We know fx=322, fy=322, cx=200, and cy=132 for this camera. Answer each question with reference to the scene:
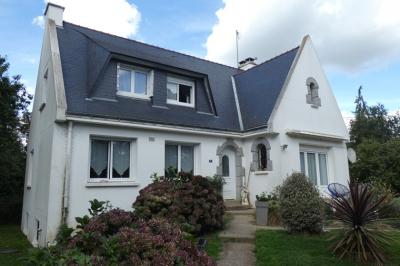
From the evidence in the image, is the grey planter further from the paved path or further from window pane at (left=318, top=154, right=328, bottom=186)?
window pane at (left=318, top=154, right=328, bottom=186)

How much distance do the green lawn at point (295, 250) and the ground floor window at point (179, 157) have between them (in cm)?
476

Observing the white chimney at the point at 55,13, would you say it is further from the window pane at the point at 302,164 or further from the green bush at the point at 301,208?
the window pane at the point at 302,164

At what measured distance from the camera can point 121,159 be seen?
11.0 m

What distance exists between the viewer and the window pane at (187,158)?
12.7 meters

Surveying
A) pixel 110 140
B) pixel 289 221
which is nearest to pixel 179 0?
pixel 110 140

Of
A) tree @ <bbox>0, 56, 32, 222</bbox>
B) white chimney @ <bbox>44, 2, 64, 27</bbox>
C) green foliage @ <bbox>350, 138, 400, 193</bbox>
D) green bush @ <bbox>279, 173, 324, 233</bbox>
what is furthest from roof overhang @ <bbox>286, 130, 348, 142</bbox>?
tree @ <bbox>0, 56, 32, 222</bbox>

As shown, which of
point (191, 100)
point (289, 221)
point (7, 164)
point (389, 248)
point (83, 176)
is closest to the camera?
point (389, 248)

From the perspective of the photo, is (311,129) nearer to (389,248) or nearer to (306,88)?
(306,88)

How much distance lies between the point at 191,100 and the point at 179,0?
4.62 m

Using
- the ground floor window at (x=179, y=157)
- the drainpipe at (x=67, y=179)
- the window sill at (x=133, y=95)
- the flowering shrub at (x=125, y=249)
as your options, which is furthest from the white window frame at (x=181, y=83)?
the flowering shrub at (x=125, y=249)

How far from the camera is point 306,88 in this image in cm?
1505

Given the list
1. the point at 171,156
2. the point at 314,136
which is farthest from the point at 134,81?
the point at 314,136

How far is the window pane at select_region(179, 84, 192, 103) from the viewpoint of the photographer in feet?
45.5

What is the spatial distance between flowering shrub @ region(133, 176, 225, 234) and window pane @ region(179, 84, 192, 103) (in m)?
5.05
